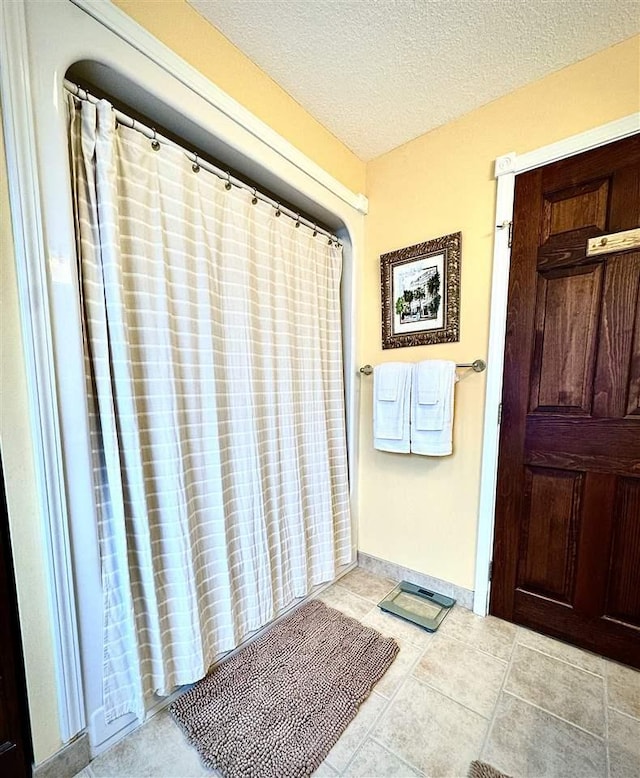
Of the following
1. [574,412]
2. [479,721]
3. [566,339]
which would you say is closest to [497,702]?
[479,721]

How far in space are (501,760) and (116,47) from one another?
235 cm

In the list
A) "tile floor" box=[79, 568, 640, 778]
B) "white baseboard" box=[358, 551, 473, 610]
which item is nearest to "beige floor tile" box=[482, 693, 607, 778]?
"tile floor" box=[79, 568, 640, 778]

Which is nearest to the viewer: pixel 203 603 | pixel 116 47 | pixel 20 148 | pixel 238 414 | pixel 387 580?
pixel 20 148

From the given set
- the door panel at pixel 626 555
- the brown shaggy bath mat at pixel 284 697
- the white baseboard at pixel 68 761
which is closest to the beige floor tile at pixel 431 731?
the brown shaggy bath mat at pixel 284 697

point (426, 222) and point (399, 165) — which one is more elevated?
point (399, 165)

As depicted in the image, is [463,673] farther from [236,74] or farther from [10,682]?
[236,74]

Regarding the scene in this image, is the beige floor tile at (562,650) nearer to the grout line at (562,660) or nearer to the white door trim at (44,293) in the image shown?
the grout line at (562,660)

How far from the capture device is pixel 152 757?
94 centimetres

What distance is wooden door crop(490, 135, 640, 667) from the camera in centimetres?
118

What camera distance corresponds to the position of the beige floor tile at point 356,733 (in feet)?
3.06

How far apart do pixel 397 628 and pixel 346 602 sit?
287 mm

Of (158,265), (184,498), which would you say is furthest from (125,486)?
(158,265)

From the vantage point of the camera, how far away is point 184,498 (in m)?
1.04

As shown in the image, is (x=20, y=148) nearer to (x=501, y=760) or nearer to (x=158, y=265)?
(x=158, y=265)
